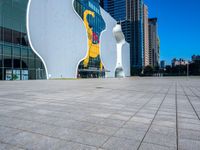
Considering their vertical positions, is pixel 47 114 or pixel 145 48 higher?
pixel 145 48

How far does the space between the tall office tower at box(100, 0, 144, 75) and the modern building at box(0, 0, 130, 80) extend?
298 feet

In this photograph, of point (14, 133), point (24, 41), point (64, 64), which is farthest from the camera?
point (64, 64)

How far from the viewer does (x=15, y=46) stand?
31.1 meters

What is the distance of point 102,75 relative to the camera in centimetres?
6344

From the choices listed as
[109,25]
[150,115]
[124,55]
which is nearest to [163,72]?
[124,55]

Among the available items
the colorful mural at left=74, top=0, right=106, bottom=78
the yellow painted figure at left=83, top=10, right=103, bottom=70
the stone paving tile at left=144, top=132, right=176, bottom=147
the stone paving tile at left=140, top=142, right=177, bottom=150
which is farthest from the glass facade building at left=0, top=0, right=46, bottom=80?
the stone paving tile at left=140, top=142, right=177, bottom=150

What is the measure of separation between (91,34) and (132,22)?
103253 millimetres

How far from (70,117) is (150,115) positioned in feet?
8.08

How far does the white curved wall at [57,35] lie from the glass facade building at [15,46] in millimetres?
1250

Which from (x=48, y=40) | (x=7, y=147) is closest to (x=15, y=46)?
(x=48, y=40)

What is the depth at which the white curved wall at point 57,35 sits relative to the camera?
3378cm

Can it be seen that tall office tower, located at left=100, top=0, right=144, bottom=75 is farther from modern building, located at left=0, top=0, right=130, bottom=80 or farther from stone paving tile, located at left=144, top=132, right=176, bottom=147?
stone paving tile, located at left=144, top=132, right=176, bottom=147

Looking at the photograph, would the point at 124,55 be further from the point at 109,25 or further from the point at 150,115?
the point at 150,115

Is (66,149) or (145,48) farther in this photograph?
(145,48)
